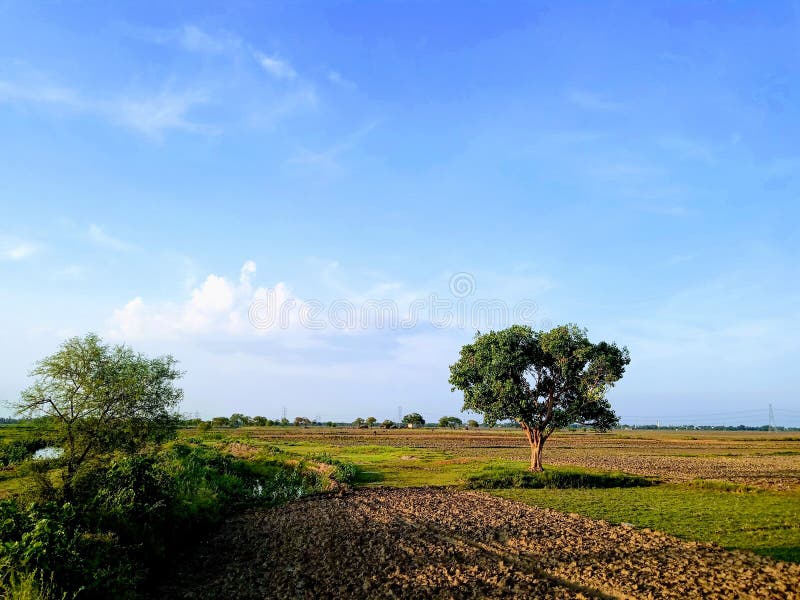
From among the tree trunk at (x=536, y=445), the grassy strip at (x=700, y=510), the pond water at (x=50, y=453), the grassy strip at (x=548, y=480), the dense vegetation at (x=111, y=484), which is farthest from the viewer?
the tree trunk at (x=536, y=445)

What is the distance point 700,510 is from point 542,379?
19020 mm

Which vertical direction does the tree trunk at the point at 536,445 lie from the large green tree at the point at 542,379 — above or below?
below

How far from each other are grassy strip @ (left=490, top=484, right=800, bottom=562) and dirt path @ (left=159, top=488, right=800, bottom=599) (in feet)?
6.59

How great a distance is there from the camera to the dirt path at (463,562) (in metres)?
15.4

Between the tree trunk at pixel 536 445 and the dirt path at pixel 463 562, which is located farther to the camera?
the tree trunk at pixel 536 445

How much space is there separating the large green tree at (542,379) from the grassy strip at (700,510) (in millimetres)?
8685

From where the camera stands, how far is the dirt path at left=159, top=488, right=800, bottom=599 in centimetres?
1538

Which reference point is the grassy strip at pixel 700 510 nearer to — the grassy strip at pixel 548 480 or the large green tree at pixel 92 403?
the grassy strip at pixel 548 480

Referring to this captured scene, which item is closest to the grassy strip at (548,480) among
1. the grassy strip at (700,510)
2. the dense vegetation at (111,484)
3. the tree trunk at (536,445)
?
the grassy strip at (700,510)

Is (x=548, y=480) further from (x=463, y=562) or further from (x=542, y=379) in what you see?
(x=463, y=562)

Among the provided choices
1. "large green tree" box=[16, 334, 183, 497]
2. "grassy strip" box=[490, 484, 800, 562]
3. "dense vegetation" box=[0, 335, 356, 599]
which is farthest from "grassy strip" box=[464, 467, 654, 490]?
"large green tree" box=[16, 334, 183, 497]

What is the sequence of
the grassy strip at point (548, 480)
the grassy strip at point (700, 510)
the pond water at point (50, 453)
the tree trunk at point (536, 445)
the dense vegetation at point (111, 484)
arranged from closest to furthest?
the dense vegetation at point (111, 484) → the grassy strip at point (700, 510) → the pond water at point (50, 453) → the grassy strip at point (548, 480) → the tree trunk at point (536, 445)

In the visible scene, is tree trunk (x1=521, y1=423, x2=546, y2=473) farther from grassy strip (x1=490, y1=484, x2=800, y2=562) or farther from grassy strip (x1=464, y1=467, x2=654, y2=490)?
grassy strip (x1=490, y1=484, x2=800, y2=562)

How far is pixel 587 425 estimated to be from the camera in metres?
46.4
